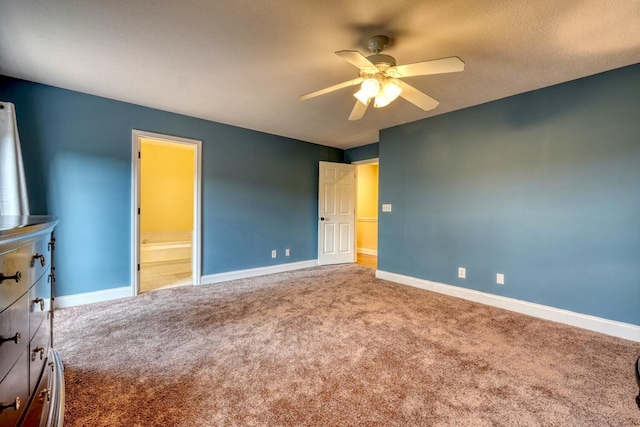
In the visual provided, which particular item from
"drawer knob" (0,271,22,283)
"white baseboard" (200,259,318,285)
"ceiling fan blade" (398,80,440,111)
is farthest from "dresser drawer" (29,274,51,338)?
"white baseboard" (200,259,318,285)

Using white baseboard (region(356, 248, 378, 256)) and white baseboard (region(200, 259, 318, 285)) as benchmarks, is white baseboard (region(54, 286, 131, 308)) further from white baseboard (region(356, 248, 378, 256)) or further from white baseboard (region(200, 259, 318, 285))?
white baseboard (region(356, 248, 378, 256))

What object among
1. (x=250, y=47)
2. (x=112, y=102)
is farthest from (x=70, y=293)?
(x=250, y=47)

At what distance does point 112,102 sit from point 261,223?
2.49 metres

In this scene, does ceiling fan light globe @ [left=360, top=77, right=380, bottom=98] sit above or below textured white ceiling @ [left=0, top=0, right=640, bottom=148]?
below

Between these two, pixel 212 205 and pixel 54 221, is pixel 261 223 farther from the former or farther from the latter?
pixel 54 221

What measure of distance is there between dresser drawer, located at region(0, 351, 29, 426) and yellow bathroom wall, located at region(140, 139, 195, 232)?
17.5 feet

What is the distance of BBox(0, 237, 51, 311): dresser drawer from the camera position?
87 cm

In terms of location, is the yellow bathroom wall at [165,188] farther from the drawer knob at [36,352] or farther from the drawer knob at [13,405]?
the drawer knob at [13,405]

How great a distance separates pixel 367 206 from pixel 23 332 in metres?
6.70

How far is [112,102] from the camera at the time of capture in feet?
10.9

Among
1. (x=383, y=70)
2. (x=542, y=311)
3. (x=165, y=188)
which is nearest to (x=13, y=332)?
(x=383, y=70)

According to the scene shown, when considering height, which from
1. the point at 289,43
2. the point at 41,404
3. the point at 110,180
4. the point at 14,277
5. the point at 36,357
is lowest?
the point at 41,404

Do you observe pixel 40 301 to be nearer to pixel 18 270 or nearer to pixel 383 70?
pixel 18 270

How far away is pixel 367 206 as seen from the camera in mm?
7293
